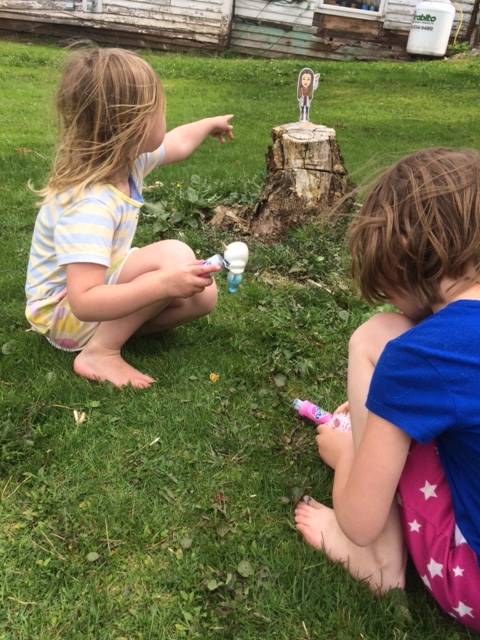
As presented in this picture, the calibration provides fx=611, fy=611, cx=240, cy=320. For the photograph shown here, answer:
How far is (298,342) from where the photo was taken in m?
2.64

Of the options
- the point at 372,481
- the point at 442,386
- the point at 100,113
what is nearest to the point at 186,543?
the point at 372,481

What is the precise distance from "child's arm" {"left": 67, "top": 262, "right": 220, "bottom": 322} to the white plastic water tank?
12.5 metres

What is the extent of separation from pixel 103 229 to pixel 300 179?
1.88 metres

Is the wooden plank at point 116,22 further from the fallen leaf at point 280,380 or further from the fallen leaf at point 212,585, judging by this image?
the fallen leaf at point 212,585

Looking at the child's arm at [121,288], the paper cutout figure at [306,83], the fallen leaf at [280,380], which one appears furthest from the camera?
the paper cutout figure at [306,83]

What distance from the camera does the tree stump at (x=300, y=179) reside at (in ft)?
12.0

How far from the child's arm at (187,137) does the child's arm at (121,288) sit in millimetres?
898

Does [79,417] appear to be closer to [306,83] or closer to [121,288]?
[121,288]

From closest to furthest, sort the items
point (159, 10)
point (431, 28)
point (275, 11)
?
point (431, 28), point (159, 10), point (275, 11)

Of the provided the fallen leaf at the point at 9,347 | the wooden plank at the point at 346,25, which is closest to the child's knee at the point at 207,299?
the fallen leaf at the point at 9,347

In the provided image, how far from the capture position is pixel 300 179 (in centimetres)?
367

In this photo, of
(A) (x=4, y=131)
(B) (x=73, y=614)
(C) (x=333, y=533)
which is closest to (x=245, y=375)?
(C) (x=333, y=533)

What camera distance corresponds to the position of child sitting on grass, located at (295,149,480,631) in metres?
1.20

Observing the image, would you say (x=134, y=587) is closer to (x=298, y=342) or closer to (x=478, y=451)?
(x=478, y=451)
